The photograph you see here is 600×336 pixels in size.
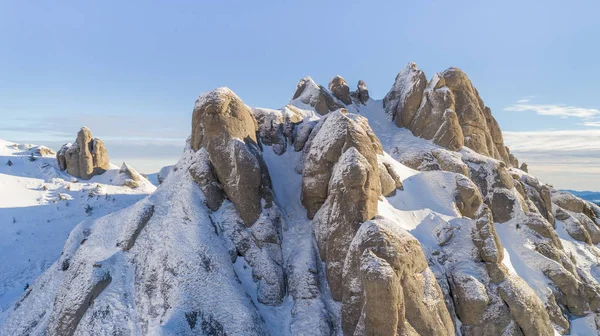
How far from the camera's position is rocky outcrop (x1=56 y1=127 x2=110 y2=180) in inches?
2566

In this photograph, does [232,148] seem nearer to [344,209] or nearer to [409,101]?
[344,209]

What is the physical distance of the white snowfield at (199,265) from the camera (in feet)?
79.9

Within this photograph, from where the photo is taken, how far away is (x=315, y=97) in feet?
198

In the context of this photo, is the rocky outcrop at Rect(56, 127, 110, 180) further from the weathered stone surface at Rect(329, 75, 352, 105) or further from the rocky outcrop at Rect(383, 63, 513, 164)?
the rocky outcrop at Rect(383, 63, 513, 164)

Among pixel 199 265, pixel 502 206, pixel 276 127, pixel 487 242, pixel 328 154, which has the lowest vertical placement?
pixel 199 265

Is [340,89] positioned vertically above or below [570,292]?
above

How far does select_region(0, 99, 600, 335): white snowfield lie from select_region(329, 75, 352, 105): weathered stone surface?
2807 centimetres

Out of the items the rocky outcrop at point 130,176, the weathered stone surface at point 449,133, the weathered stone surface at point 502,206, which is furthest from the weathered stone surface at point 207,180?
the rocky outcrop at point 130,176

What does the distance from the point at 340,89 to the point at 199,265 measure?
5126cm

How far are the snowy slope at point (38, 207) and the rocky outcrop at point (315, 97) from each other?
32274 millimetres

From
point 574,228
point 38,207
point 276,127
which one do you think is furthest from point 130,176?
point 574,228

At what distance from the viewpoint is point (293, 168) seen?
37.8m

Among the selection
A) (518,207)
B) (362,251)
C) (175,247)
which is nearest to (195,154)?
(175,247)

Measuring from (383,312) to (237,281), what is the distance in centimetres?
1097
